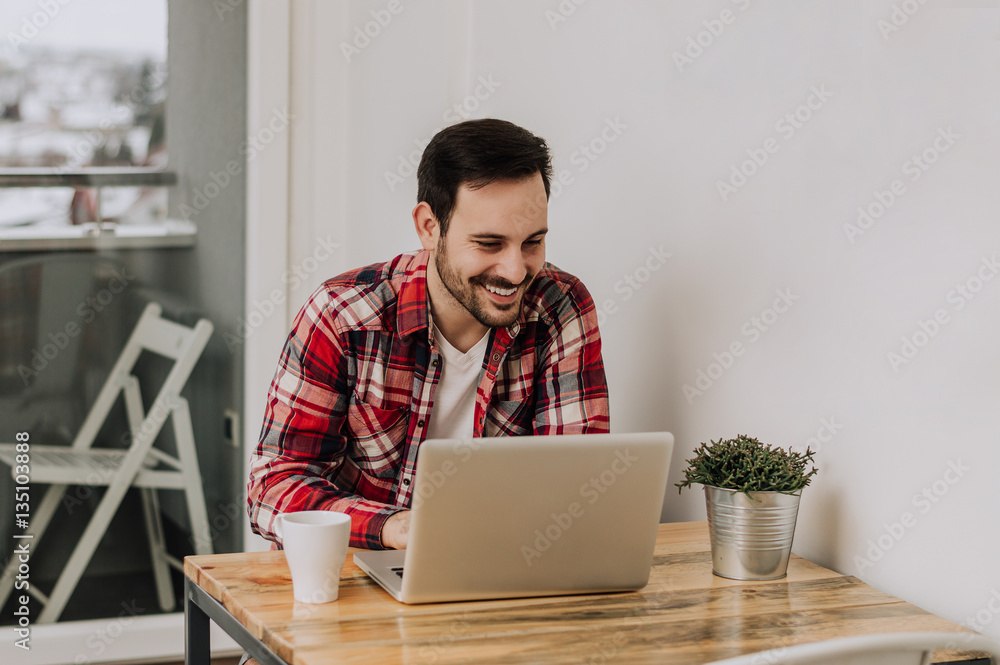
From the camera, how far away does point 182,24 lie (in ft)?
8.36

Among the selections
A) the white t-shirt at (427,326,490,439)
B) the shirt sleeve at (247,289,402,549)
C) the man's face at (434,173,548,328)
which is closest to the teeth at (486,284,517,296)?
the man's face at (434,173,548,328)

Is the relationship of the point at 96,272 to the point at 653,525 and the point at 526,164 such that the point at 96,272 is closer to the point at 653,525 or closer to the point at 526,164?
the point at 526,164

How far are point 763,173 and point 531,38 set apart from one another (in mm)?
793

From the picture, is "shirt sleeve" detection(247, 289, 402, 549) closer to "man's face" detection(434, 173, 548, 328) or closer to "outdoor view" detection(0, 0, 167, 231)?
"man's face" detection(434, 173, 548, 328)

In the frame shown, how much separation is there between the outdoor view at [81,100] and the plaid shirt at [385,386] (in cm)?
120

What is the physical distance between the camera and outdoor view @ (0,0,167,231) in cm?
241

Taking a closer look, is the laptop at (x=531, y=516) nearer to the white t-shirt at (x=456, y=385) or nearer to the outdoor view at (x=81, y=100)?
the white t-shirt at (x=456, y=385)

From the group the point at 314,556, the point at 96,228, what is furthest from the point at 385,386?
the point at 96,228

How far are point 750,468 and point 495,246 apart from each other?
54 centimetres

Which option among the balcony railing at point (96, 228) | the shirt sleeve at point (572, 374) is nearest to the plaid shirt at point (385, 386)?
the shirt sleeve at point (572, 374)

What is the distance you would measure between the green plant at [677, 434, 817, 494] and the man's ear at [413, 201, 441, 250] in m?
0.59

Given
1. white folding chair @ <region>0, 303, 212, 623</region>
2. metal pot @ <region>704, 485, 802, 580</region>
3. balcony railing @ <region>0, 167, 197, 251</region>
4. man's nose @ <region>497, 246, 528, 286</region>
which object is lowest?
white folding chair @ <region>0, 303, 212, 623</region>

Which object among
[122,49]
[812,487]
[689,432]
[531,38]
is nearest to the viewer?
[812,487]

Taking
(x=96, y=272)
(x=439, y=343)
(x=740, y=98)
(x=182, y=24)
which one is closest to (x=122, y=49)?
(x=182, y=24)
